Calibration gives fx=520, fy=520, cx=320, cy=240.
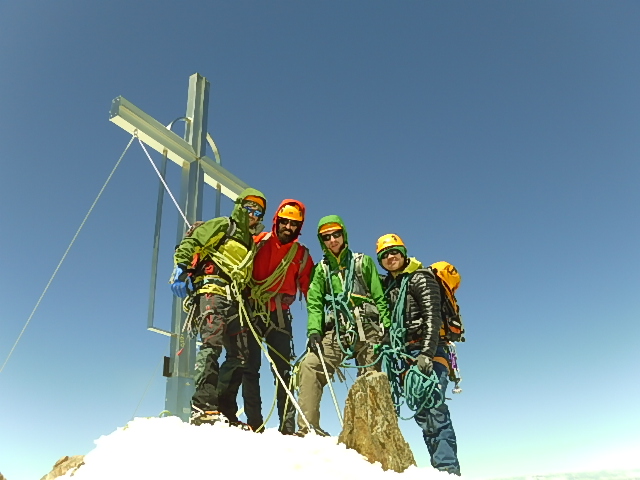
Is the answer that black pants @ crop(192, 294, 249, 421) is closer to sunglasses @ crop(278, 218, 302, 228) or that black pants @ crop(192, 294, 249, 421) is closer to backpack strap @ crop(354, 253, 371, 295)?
sunglasses @ crop(278, 218, 302, 228)

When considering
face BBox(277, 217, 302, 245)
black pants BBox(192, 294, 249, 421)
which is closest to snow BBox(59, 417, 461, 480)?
black pants BBox(192, 294, 249, 421)

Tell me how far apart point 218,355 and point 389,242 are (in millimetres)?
2418

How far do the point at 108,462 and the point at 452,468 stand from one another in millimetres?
3016

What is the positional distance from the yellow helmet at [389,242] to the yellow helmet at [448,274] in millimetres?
472

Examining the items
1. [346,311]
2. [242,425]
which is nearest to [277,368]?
[242,425]

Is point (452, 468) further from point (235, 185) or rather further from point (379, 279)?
point (235, 185)

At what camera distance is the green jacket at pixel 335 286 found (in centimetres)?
593

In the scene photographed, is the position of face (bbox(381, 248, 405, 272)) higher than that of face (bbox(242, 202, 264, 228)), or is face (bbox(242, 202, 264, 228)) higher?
face (bbox(242, 202, 264, 228))

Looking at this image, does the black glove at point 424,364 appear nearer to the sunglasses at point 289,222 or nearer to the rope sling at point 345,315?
the rope sling at point 345,315

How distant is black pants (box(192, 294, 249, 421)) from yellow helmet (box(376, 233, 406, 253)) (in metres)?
1.89

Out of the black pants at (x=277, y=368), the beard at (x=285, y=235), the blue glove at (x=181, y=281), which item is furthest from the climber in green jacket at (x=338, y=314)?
the blue glove at (x=181, y=281)

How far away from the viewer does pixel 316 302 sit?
6.03 metres

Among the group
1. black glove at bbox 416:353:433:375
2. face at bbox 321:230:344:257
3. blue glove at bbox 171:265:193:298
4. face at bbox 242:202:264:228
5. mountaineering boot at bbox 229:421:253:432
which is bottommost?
mountaineering boot at bbox 229:421:253:432

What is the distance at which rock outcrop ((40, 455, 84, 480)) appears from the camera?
392 cm
